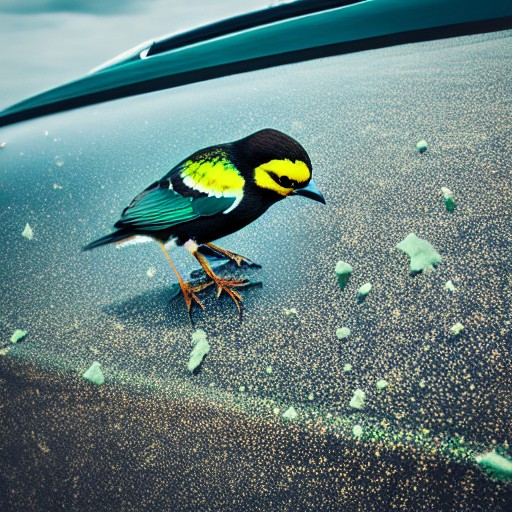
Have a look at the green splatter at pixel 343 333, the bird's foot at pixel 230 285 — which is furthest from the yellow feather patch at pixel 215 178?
the green splatter at pixel 343 333

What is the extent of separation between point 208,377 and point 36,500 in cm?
22

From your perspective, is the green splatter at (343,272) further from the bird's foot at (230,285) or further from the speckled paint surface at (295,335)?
the bird's foot at (230,285)

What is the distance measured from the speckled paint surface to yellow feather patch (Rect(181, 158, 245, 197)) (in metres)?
0.09

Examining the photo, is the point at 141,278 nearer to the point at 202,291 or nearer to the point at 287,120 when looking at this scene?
the point at 202,291

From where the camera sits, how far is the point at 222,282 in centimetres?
68

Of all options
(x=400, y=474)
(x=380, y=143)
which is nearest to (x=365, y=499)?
(x=400, y=474)

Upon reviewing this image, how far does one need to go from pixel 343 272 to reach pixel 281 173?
162 millimetres

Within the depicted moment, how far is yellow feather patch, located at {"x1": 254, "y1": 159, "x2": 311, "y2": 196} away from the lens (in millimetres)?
670

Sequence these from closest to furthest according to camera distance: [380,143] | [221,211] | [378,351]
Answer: [378,351] < [221,211] < [380,143]

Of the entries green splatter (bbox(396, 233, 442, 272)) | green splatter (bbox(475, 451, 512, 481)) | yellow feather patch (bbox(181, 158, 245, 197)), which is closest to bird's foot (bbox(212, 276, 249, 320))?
yellow feather patch (bbox(181, 158, 245, 197))

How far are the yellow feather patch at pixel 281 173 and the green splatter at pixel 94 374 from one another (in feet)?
1.09

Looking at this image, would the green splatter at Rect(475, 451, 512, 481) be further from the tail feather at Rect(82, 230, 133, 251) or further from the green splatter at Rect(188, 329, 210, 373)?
the tail feather at Rect(82, 230, 133, 251)

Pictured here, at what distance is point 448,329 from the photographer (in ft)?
1.85

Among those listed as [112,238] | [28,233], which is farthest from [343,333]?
[28,233]
